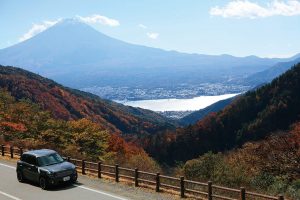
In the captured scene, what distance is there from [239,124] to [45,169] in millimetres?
117024

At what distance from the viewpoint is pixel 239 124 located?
134 meters

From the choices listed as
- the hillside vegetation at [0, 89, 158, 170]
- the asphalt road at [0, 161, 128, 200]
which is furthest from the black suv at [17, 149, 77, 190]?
the hillside vegetation at [0, 89, 158, 170]

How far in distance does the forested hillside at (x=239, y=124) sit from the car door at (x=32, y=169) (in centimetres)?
9817

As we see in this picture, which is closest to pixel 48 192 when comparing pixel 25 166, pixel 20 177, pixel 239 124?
pixel 25 166

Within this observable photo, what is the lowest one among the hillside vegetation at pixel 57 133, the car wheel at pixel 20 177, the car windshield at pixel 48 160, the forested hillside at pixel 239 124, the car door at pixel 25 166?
the forested hillside at pixel 239 124

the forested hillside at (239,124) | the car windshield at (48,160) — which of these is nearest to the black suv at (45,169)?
the car windshield at (48,160)

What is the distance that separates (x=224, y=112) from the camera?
143500mm

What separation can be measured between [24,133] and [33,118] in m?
10.1

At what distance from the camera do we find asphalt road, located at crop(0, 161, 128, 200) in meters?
20.2

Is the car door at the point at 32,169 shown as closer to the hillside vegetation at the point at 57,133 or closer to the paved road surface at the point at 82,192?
the paved road surface at the point at 82,192

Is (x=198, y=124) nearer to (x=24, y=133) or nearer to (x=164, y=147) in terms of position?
(x=164, y=147)

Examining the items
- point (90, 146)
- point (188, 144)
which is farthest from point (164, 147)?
point (90, 146)

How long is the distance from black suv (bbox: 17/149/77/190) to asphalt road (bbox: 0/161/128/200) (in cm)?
42

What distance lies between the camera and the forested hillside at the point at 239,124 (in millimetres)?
121625
